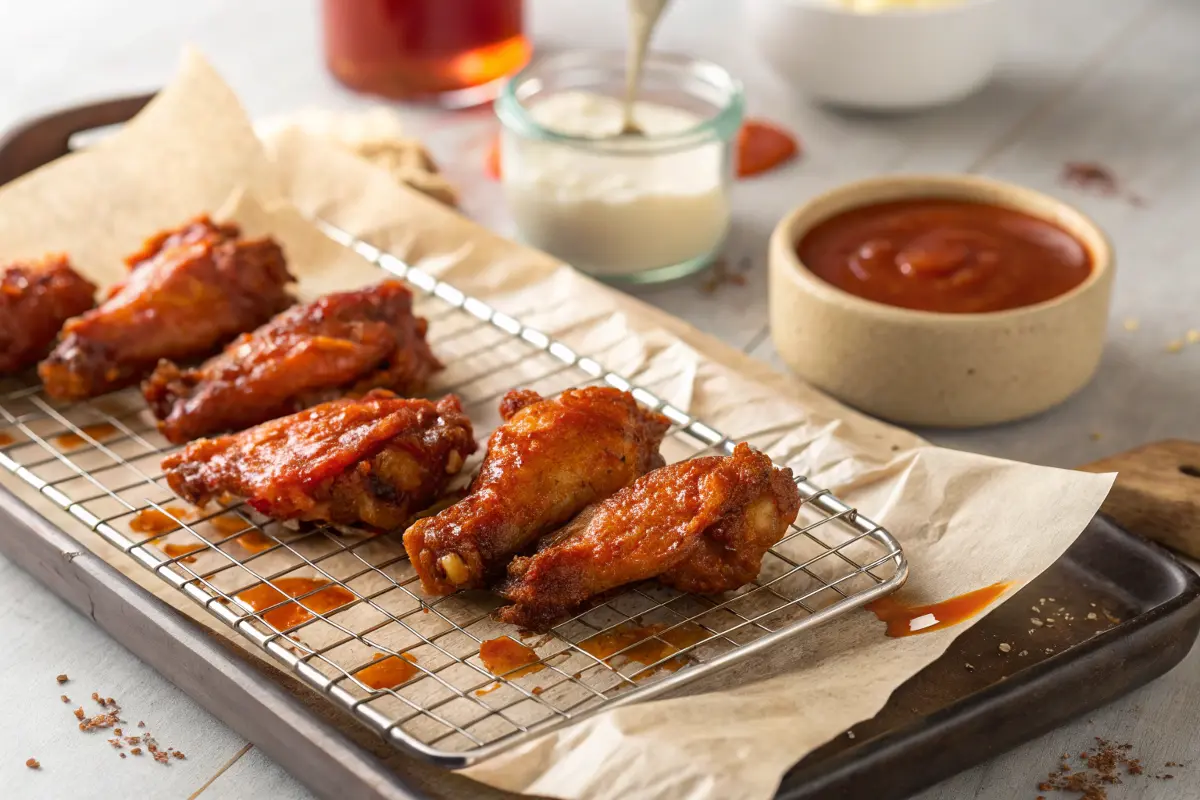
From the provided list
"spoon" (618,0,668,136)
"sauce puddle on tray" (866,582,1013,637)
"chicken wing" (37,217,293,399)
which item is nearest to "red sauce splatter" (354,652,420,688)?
"sauce puddle on tray" (866,582,1013,637)

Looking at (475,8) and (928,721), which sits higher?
(475,8)

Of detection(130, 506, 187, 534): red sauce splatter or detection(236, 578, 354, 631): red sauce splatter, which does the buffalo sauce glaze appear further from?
detection(130, 506, 187, 534): red sauce splatter

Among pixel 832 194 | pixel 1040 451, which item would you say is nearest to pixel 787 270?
pixel 832 194

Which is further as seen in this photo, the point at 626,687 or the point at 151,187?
the point at 151,187

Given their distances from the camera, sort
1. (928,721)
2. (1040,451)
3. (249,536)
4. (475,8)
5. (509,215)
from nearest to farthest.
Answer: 1. (928,721)
2. (249,536)
3. (1040,451)
4. (509,215)
5. (475,8)

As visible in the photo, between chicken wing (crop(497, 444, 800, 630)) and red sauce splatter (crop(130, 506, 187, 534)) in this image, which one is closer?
chicken wing (crop(497, 444, 800, 630))

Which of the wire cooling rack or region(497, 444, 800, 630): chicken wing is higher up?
region(497, 444, 800, 630): chicken wing

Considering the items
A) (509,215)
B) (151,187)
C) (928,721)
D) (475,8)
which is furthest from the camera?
(475,8)

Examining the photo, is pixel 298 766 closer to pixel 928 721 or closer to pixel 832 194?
pixel 928 721
